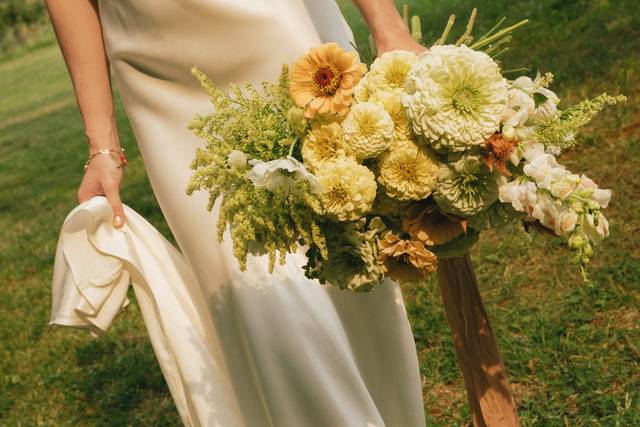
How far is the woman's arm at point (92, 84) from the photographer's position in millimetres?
3197

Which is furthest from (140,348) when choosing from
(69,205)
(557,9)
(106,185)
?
(557,9)

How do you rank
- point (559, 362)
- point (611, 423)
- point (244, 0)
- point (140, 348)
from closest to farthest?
point (244, 0) < point (611, 423) < point (559, 362) < point (140, 348)

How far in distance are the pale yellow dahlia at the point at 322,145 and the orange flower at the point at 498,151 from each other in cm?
34

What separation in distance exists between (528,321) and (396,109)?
2.56m

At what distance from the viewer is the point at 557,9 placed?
34.2 feet

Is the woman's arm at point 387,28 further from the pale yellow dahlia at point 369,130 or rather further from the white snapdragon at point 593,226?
the white snapdragon at point 593,226

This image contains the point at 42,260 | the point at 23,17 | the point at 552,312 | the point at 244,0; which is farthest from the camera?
the point at 23,17

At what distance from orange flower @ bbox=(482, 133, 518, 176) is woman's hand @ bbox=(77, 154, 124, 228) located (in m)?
1.62

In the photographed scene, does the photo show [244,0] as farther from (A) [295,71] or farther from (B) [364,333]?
(B) [364,333]

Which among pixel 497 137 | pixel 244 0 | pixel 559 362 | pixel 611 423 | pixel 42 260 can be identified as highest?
pixel 42 260

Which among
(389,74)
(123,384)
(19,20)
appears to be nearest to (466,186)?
(389,74)

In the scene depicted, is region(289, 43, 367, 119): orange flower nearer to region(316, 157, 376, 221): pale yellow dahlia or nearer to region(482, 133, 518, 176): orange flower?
region(316, 157, 376, 221): pale yellow dahlia

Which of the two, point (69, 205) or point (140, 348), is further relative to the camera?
point (69, 205)

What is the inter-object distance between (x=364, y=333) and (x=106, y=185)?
110 cm
